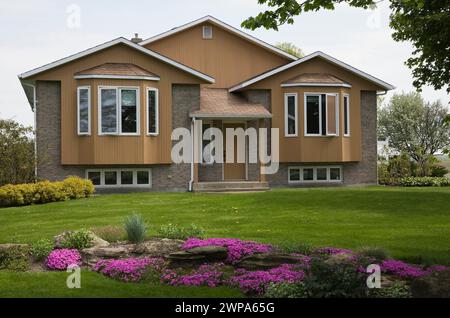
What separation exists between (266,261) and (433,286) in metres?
2.67

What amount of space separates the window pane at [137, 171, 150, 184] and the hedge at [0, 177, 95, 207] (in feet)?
10.1

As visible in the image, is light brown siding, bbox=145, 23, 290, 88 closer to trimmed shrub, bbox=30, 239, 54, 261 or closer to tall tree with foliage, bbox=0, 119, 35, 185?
tall tree with foliage, bbox=0, 119, 35, 185

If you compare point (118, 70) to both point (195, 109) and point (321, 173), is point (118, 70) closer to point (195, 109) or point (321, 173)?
point (195, 109)

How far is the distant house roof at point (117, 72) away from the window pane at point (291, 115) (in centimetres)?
618

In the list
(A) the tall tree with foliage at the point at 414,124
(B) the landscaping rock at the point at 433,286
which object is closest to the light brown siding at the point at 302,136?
(B) the landscaping rock at the point at 433,286

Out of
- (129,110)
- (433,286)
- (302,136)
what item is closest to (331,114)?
(302,136)

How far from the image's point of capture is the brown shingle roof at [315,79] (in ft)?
85.7

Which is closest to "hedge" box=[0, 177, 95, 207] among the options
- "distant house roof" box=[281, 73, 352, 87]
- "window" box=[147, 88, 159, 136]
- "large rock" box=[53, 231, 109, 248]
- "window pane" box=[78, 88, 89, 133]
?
"window pane" box=[78, 88, 89, 133]

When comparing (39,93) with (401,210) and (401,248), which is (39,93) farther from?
(401,248)

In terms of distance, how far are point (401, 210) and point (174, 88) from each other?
11.7 meters

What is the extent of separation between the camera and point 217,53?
28328 mm

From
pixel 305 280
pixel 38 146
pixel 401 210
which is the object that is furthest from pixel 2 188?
pixel 305 280

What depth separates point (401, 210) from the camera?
16.9 m
